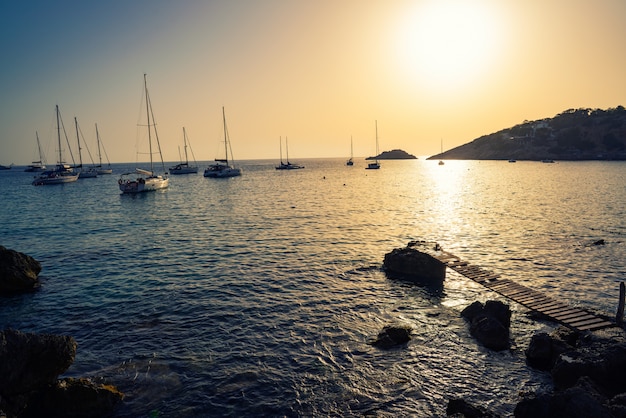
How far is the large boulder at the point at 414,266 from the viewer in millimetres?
24214

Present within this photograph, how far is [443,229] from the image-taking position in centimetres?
4231

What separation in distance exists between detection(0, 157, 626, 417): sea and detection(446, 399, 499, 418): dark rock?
1.84ft

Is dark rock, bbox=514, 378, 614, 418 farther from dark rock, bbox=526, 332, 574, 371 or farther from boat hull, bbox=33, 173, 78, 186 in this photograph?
boat hull, bbox=33, 173, 78, 186

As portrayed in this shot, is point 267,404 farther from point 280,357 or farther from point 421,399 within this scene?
point 421,399

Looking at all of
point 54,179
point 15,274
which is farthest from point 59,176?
point 15,274

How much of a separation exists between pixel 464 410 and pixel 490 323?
6272 millimetres

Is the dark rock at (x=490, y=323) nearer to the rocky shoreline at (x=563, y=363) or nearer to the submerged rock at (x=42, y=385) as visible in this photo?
the rocky shoreline at (x=563, y=363)

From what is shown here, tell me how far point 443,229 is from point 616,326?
26967 mm

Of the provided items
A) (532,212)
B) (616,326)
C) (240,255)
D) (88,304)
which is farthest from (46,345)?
(532,212)

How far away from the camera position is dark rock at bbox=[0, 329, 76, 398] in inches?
418

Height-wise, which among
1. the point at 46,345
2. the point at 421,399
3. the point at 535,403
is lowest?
the point at 421,399

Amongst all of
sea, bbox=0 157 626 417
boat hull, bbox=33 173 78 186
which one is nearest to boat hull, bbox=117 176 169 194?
sea, bbox=0 157 626 417

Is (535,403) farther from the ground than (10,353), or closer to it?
A: closer to it

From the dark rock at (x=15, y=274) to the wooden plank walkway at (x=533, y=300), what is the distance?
27.2m
